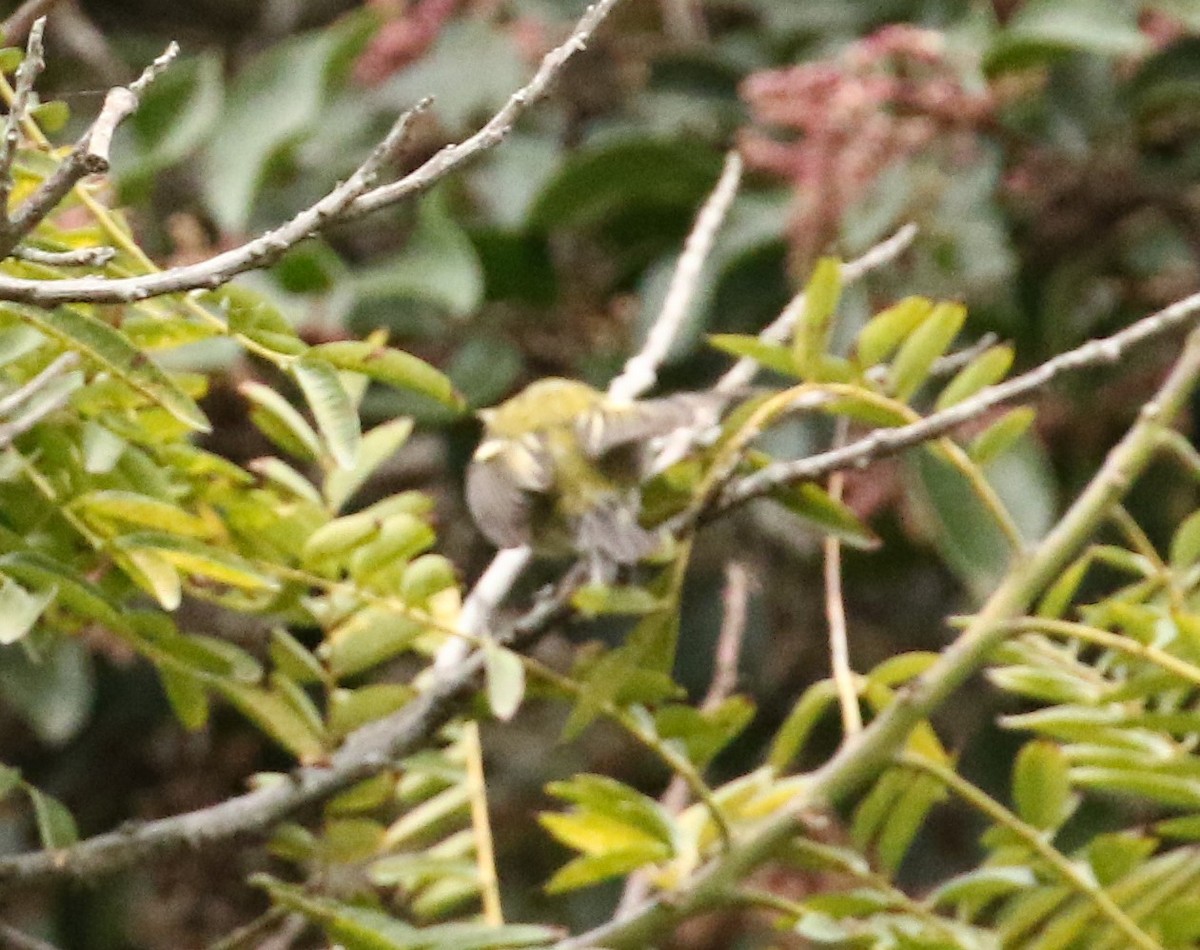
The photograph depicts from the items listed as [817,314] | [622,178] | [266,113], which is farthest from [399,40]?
[817,314]

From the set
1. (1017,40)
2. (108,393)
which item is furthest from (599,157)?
(108,393)

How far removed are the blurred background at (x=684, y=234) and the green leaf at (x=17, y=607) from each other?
26.7 inches

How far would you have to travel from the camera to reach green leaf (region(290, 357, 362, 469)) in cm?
61

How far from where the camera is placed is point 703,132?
174cm

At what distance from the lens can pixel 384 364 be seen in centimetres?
65

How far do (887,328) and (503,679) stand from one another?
0.24 m

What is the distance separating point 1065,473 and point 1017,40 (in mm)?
432

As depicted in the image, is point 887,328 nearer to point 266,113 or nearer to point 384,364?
point 384,364

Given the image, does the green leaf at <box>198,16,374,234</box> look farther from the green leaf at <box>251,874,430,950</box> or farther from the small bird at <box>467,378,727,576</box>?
the green leaf at <box>251,874,430,950</box>

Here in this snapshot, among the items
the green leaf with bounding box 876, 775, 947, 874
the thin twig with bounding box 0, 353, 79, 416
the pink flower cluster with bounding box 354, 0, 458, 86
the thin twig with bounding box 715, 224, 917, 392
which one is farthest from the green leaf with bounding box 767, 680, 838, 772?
the pink flower cluster with bounding box 354, 0, 458, 86

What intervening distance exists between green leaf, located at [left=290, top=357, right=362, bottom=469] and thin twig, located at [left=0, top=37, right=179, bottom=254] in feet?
0.50

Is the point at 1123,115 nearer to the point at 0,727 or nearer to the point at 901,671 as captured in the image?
the point at 901,671

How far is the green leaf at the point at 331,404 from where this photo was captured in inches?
24.2

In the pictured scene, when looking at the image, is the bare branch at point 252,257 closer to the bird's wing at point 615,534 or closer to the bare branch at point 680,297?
the bird's wing at point 615,534
